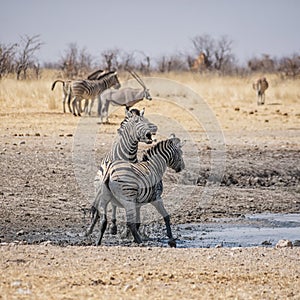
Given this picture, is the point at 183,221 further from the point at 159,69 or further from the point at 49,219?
the point at 159,69

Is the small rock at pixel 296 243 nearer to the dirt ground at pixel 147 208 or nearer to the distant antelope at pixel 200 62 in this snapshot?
the dirt ground at pixel 147 208

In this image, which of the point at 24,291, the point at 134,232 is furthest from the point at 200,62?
the point at 24,291

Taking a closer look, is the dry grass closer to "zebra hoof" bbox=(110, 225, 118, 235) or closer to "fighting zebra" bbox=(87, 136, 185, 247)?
"fighting zebra" bbox=(87, 136, 185, 247)

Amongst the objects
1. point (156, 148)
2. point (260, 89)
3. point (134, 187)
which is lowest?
point (134, 187)

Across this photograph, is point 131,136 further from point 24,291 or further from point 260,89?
A: point 260,89

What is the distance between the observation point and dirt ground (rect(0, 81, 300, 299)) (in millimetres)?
6160

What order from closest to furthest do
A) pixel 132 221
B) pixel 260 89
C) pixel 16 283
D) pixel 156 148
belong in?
pixel 16 283
pixel 132 221
pixel 156 148
pixel 260 89

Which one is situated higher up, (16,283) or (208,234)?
(16,283)

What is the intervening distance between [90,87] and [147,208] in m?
11.9

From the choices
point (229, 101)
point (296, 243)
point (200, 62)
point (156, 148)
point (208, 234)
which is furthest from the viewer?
point (200, 62)

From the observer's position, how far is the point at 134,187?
8.47 meters

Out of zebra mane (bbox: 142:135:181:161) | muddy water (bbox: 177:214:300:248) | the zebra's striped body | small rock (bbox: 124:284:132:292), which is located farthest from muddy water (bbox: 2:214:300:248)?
the zebra's striped body

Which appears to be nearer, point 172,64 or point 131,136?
point 131,136

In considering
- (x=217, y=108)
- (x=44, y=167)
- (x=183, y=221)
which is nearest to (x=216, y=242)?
(x=183, y=221)
